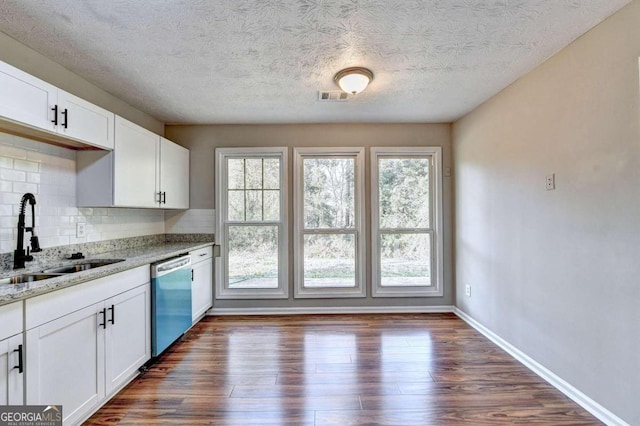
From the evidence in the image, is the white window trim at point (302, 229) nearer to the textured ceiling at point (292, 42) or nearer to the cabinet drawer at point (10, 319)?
the textured ceiling at point (292, 42)

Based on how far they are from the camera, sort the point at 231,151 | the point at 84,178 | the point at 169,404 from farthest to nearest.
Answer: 1. the point at 231,151
2. the point at 84,178
3. the point at 169,404

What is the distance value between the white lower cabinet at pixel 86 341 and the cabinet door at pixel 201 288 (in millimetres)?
877

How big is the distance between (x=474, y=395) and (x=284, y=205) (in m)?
2.68

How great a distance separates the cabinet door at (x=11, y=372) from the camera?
4.60 feet

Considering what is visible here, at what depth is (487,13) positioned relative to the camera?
1.82 meters

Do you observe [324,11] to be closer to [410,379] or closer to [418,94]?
[418,94]

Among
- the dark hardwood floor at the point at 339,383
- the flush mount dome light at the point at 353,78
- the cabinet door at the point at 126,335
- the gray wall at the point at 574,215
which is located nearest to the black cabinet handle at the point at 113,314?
the cabinet door at the point at 126,335

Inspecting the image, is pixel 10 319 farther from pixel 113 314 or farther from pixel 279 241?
pixel 279 241

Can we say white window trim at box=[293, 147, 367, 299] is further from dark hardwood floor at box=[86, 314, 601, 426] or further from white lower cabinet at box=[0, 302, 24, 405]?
white lower cabinet at box=[0, 302, 24, 405]

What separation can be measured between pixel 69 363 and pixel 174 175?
223cm

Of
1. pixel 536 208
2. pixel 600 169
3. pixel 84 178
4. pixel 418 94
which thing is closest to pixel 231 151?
pixel 84 178

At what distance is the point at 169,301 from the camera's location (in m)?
2.79

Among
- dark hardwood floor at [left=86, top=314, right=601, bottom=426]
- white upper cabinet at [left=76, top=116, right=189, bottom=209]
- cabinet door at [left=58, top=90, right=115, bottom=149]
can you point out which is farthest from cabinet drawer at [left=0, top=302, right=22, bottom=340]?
white upper cabinet at [left=76, top=116, right=189, bottom=209]

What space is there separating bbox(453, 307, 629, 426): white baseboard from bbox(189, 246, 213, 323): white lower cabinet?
301 centimetres
